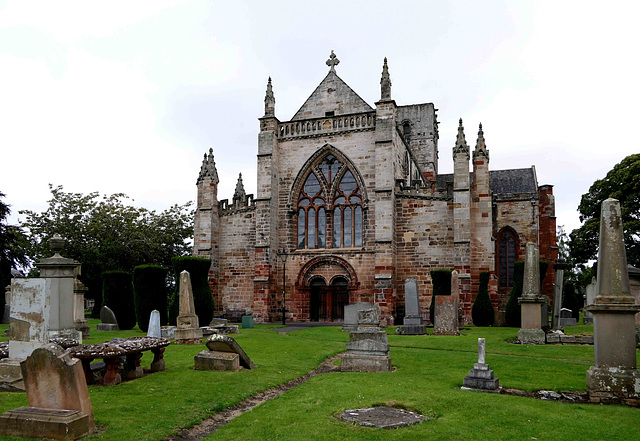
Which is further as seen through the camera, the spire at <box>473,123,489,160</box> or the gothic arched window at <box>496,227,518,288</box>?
the gothic arched window at <box>496,227,518,288</box>

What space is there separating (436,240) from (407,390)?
19.8m

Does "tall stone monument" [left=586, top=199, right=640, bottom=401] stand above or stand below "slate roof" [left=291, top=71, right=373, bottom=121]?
below

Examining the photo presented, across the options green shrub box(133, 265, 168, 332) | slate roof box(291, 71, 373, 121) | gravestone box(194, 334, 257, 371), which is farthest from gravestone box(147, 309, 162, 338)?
slate roof box(291, 71, 373, 121)

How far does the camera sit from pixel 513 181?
39656mm

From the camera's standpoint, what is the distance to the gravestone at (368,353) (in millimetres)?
11930

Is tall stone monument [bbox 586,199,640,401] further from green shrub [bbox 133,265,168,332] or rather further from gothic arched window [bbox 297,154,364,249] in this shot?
gothic arched window [bbox 297,154,364,249]

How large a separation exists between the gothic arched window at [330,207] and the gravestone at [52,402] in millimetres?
23934

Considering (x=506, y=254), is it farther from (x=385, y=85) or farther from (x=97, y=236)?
(x=97, y=236)

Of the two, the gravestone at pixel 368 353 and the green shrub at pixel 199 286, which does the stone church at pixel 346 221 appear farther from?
the gravestone at pixel 368 353

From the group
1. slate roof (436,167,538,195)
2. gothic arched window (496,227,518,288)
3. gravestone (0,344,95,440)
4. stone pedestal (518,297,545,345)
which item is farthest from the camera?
slate roof (436,167,538,195)

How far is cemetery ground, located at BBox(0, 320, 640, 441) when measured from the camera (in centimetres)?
686

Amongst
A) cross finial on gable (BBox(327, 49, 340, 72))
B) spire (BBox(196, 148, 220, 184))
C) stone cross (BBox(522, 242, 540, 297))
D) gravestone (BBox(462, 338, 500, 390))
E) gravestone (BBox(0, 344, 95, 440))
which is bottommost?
gravestone (BBox(462, 338, 500, 390))

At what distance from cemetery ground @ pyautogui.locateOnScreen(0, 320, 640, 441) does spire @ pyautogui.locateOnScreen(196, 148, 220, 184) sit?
1918 centimetres

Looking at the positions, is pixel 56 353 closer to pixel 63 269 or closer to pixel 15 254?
pixel 63 269
